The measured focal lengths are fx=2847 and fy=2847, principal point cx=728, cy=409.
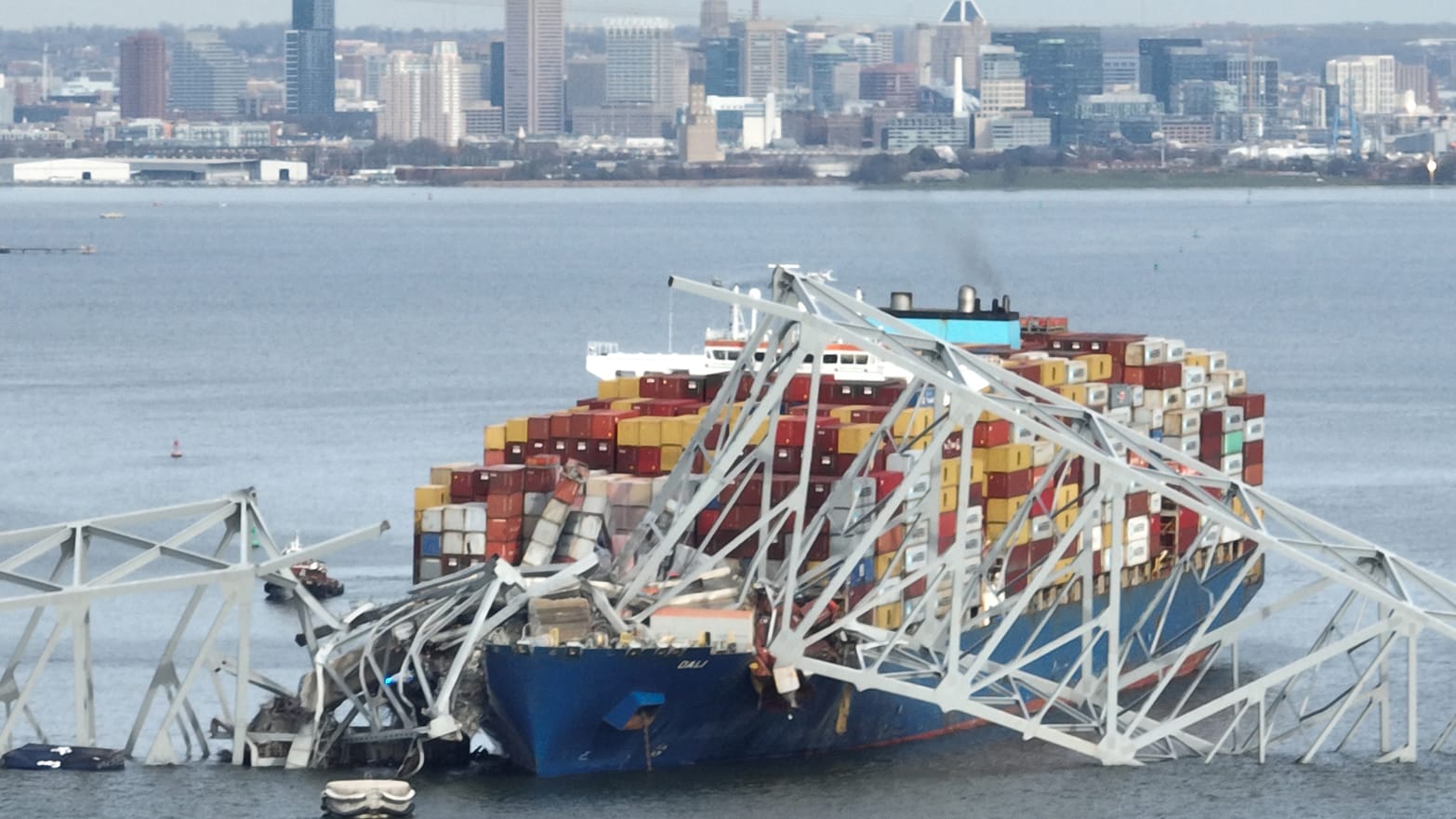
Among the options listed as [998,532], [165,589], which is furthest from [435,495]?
[998,532]

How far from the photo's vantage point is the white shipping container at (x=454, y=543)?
4331 cm

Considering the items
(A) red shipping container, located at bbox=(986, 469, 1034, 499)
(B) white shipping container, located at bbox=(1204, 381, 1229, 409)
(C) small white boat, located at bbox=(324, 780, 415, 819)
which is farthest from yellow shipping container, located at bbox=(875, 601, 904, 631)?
(B) white shipping container, located at bbox=(1204, 381, 1229, 409)

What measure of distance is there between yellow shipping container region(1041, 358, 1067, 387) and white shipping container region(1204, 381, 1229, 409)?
5.84 metres

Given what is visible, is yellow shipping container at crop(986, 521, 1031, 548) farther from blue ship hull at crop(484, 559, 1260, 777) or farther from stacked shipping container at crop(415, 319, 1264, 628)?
blue ship hull at crop(484, 559, 1260, 777)

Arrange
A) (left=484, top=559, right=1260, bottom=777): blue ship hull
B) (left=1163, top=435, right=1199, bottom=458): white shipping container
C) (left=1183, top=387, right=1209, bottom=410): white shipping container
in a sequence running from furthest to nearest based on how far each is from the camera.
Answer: (left=1183, top=387, right=1209, bottom=410): white shipping container
(left=1163, top=435, right=1199, bottom=458): white shipping container
(left=484, top=559, right=1260, bottom=777): blue ship hull

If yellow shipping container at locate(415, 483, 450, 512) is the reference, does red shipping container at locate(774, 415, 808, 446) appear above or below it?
above

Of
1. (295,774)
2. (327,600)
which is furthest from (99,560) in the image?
(295,774)

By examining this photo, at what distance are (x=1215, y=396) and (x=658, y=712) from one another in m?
22.7

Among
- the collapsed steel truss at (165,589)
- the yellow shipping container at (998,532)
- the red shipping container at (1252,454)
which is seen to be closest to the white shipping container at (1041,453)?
the yellow shipping container at (998,532)

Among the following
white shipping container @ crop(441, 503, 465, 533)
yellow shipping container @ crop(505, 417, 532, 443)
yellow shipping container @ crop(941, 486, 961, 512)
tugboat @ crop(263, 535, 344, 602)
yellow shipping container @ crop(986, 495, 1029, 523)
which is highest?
yellow shipping container @ crop(505, 417, 532, 443)

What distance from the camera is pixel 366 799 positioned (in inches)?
1462

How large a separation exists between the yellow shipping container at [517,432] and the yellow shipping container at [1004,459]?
26.5ft

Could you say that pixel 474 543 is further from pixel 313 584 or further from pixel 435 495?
pixel 313 584

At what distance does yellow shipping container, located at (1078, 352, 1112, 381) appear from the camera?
55188 millimetres
